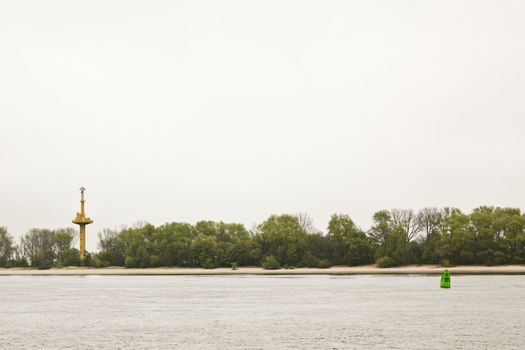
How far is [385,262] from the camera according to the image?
12388cm

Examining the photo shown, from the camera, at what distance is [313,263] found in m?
132

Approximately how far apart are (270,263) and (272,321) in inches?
3501

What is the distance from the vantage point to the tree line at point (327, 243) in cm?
11694

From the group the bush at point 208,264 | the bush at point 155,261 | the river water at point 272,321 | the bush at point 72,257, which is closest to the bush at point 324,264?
the bush at point 208,264

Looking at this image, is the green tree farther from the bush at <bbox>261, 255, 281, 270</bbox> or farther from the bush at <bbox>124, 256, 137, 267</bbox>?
the bush at <bbox>261, 255, 281, 270</bbox>

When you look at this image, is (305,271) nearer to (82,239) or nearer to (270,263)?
(270,263)

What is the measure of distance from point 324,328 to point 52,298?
117 feet

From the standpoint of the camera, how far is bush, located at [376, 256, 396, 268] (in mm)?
123562

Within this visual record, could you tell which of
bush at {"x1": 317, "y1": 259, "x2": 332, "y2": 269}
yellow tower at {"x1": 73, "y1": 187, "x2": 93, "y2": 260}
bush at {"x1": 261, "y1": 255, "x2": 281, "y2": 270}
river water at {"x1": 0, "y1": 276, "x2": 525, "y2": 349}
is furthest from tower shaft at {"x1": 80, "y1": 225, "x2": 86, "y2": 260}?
river water at {"x1": 0, "y1": 276, "x2": 525, "y2": 349}

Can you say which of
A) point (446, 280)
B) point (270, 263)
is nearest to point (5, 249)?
point (270, 263)

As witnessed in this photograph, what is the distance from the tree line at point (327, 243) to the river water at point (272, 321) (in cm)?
5281

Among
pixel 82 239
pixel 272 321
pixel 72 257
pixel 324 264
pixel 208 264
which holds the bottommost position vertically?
pixel 272 321

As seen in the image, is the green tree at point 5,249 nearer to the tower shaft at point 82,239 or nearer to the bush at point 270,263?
the tower shaft at point 82,239

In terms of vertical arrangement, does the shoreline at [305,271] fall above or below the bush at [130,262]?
below
